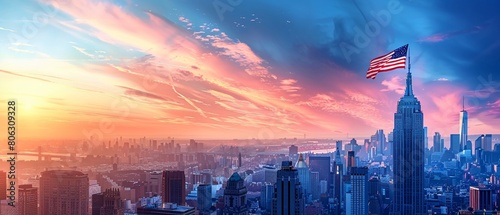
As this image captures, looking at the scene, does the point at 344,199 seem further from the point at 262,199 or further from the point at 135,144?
the point at 135,144

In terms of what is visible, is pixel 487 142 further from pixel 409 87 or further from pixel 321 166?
pixel 321 166

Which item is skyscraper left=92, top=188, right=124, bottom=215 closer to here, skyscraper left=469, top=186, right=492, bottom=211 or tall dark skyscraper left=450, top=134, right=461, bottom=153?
tall dark skyscraper left=450, top=134, right=461, bottom=153

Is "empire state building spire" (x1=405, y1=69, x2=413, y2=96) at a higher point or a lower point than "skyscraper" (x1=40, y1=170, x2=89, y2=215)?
higher

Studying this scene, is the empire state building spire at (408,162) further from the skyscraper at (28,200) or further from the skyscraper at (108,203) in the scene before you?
the skyscraper at (28,200)

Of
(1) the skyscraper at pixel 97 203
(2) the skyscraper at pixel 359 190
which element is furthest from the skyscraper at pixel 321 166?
(1) the skyscraper at pixel 97 203

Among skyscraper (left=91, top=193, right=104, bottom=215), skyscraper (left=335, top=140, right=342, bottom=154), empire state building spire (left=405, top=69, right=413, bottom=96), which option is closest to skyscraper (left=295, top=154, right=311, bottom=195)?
skyscraper (left=335, top=140, right=342, bottom=154)

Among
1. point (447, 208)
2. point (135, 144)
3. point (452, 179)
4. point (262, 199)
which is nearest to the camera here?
point (135, 144)

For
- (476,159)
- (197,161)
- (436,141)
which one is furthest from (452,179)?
(197,161)
